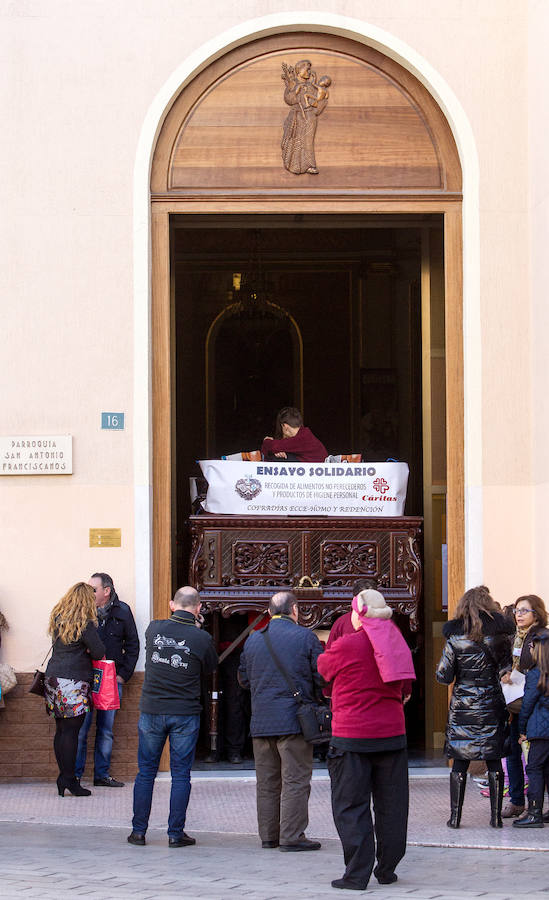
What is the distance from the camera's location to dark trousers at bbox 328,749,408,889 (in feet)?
22.4

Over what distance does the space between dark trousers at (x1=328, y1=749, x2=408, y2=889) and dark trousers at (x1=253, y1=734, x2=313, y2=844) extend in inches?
32.4

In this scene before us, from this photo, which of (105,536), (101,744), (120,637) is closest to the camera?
(101,744)

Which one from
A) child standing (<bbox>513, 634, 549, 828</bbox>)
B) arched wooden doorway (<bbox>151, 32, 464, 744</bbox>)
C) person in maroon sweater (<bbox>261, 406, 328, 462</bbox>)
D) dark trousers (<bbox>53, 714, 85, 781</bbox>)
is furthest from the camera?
person in maroon sweater (<bbox>261, 406, 328, 462</bbox>)

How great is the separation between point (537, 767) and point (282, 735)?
1.80m

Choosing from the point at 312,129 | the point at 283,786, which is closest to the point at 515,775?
the point at 283,786

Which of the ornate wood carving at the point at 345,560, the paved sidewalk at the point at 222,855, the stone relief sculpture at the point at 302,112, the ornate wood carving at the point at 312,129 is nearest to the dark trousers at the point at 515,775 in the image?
the paved sidewalk at the point at 222,855

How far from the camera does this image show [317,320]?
62.7 feet

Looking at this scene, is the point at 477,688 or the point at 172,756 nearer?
the point at 172,756

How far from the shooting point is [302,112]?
10.9 m

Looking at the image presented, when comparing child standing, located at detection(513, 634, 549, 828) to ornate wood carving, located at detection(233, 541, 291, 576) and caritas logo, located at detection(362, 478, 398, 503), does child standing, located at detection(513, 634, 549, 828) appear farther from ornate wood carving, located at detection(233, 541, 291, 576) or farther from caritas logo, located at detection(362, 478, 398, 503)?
ornate wood carving, located at detection(233, 541, 291, 576)

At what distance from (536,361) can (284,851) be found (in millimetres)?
4731

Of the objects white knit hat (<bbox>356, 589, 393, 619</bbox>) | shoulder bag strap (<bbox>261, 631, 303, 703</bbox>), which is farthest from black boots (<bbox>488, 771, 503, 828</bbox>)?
white knit hat (<bbox>356, 589, 393, 619</bbox>)

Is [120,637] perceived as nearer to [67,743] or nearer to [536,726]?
[67,743]

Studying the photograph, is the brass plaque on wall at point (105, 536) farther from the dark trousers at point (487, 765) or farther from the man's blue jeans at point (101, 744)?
the dark trousers at point (487, 765)
